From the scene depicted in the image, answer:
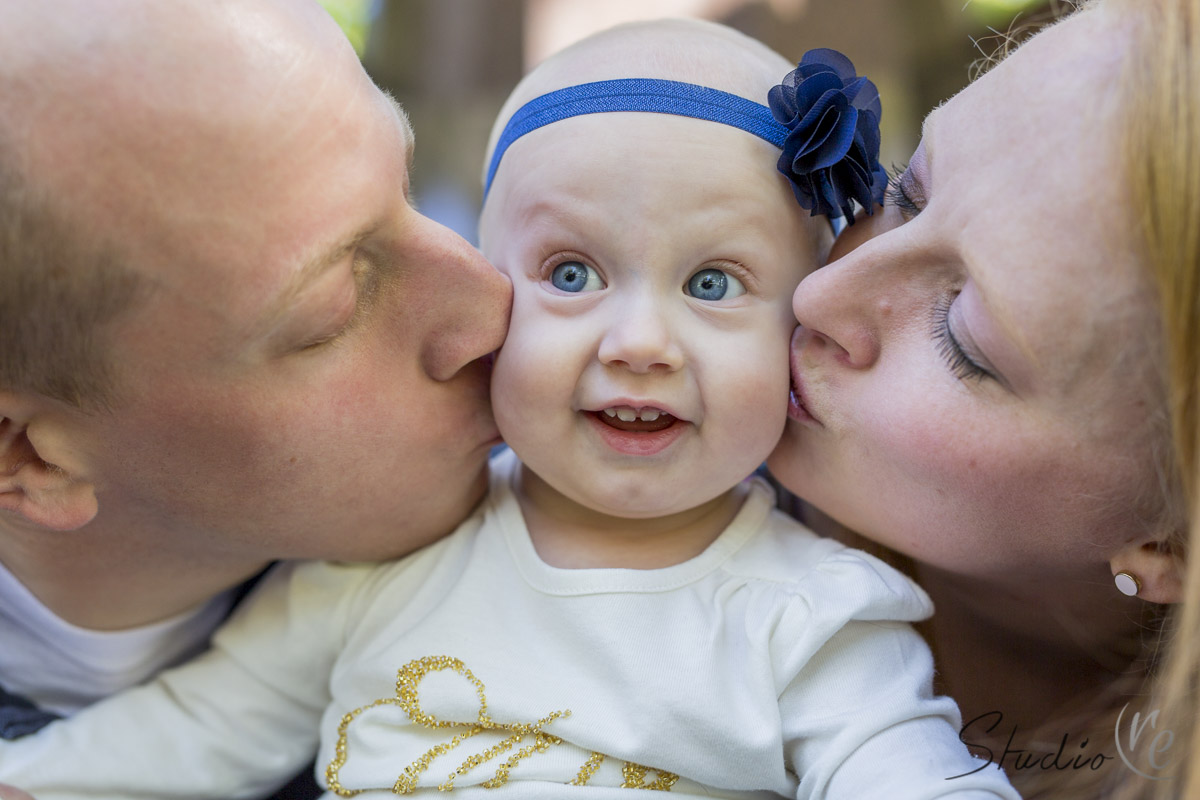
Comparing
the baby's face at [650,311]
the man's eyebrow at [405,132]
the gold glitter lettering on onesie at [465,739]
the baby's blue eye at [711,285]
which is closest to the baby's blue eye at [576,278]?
the baby's face at [650,311]

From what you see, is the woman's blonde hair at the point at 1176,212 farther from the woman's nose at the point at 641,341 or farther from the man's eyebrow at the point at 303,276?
the man's eyebrow at the point at 303,276

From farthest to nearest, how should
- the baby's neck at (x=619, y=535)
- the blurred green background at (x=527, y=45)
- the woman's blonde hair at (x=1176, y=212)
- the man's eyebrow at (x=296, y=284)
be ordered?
1. the blurred green background at (x=527, y=45)
2. the baby's neck at (x=619, y=535)
3. the man's eyebrow at (x=296, y=284)
4. the woman's blonde hair at (x=1176, y=212)

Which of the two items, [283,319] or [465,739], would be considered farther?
[465,739]

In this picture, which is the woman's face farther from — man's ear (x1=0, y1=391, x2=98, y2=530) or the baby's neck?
man's ear (x1=0, y1=391, x2=98, y2=530)

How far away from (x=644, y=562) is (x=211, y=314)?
0.64 m

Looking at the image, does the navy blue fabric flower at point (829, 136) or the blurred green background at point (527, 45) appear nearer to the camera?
the navy blue fabric flower at point (829, 136)

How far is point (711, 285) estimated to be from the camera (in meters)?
1.25

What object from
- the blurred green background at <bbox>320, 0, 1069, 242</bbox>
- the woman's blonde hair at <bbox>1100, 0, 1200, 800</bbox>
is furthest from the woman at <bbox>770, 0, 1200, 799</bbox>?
the blurred green background at <bbox>320, 0, 1069, 242</bbox>

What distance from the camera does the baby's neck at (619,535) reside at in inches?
52.4

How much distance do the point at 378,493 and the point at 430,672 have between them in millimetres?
248

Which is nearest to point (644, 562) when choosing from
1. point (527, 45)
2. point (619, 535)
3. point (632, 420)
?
point (619, 535)

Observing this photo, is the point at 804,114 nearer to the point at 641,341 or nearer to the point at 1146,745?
the point at 641,341

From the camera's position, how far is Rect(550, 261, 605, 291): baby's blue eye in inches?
49.7

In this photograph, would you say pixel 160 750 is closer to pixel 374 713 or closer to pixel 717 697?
pixel 374 713
